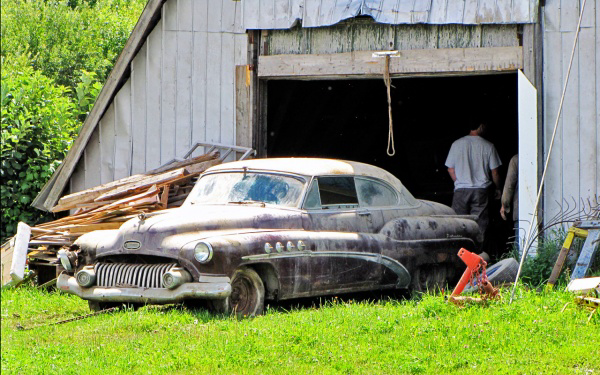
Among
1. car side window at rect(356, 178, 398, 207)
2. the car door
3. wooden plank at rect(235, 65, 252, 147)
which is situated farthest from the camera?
wooden plank at rect(235, 65, 252, 147)

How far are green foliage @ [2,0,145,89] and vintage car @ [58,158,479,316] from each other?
2934 cm

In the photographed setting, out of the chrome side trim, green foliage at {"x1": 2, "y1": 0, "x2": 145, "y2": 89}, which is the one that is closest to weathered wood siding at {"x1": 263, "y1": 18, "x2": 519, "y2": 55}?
the chrome side trim

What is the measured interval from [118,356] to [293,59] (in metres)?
6.54

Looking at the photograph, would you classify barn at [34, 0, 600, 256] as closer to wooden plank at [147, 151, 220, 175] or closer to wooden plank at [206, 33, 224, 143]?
wooden plank at [206, 33, 224, 143]

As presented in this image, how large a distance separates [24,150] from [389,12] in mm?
6343

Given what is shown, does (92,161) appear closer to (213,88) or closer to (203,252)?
(213,88)

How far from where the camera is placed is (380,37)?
12344 millimetres

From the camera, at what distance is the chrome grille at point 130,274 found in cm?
879

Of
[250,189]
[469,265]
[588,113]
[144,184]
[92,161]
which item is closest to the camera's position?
[469,265]

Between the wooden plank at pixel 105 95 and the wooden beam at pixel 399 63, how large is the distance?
1.78 metres

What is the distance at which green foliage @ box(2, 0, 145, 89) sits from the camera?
39.2 meters

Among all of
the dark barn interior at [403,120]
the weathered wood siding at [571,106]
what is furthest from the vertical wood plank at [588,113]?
the dark barn interior at [403,120]

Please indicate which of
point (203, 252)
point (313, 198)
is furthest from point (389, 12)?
point (203, 252)

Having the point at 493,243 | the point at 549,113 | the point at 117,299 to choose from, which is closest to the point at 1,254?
the point at 117,299
